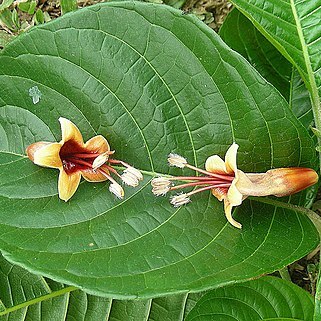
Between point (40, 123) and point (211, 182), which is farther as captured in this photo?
point (40, 123)

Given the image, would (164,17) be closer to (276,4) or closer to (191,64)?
(191,64)

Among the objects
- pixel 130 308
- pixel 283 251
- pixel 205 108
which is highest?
pixel 205 108

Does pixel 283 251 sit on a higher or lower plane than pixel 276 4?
lower

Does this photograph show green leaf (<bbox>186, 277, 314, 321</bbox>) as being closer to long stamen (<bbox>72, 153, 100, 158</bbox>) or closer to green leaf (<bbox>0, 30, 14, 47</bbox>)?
long stamen (<bbox>72, 153, 100, 158</bbox>)

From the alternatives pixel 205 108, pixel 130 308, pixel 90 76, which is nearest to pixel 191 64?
pixel 205 108

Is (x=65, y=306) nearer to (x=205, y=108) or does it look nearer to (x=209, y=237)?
(x=209, y=237)

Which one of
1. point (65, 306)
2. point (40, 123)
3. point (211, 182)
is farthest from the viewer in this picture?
point (65, 306)

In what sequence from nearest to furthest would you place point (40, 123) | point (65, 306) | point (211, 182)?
1. point (211, 182)
2. point (40, 123)
3. point (65, 306)
